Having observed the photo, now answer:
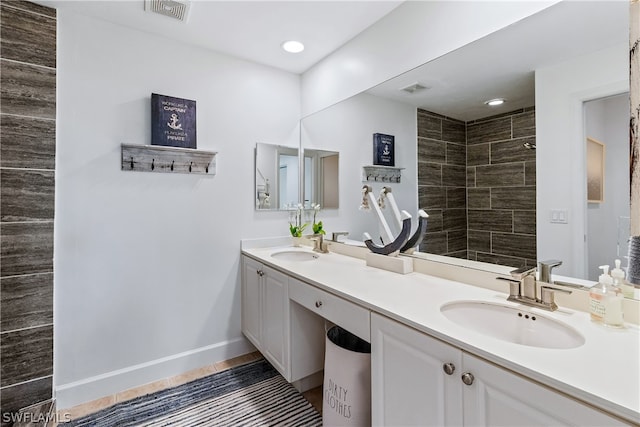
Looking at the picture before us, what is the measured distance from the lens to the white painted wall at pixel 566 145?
111cm

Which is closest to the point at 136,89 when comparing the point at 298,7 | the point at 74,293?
the point at 298,7

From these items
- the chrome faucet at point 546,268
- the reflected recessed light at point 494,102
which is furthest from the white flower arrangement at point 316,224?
the chrome faucet at point 546,268

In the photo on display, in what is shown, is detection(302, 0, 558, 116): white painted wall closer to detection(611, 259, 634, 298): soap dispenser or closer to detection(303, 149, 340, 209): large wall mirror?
detection(303, 149, 340, 209): large wall mirror

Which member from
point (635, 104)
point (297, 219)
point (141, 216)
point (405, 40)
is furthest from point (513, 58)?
point (141, 216)

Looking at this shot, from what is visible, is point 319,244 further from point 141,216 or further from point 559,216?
point 559,216

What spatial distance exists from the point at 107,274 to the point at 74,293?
0.62 feet

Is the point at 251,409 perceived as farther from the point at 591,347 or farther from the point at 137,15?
the point at 137,15

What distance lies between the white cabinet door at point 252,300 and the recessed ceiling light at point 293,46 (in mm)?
1591

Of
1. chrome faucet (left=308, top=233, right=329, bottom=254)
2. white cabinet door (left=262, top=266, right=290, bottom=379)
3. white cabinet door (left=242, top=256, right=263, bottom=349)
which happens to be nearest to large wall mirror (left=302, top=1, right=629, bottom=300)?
chrome faucet (left=308, top=233, right=329, bottom=254)

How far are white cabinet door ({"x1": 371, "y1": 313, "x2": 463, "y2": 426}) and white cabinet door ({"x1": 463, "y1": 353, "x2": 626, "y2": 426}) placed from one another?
0.04 m

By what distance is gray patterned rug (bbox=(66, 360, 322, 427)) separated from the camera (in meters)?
1.71

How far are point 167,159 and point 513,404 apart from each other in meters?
2.22

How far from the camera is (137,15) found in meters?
1.88

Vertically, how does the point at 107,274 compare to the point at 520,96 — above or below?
below
